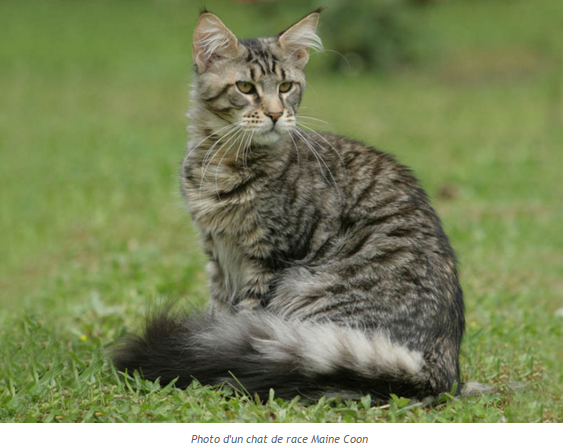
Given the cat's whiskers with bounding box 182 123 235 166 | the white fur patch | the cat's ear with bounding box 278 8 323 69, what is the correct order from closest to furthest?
the white fur patch
the cat's whiskers with bounding box 182 123 235 166
the cat's ear with bounding box 278 8 323 69

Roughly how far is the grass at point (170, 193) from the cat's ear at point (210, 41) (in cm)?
88

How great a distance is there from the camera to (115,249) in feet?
18.6

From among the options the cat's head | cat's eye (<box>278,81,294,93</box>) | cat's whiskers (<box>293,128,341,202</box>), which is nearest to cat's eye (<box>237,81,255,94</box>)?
the cat's head

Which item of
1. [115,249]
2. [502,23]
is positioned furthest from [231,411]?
[502,23]

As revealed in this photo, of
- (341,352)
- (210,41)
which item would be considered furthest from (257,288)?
(210,41)

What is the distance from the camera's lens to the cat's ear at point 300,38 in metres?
3.52

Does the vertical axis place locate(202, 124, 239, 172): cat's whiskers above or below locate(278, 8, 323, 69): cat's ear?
below

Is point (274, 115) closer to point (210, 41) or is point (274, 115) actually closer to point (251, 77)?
point (251, 77)

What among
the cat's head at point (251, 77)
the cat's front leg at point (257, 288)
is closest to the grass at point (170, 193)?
the cat's front leg at point (257, 288)

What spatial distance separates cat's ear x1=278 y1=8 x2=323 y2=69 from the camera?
352 cm

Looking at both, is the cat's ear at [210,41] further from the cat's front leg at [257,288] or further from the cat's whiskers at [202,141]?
the cat's front leg at [257,288]

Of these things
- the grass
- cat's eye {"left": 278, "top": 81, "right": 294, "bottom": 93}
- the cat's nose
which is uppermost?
cat's eye {"left": 278, "top": 81, "right": 294, "bottom": 93}

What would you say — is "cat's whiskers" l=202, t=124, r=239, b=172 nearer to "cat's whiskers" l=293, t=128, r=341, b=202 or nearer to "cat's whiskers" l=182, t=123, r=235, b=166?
"cat's whiskers" l=182, t=123, r=235, b=166

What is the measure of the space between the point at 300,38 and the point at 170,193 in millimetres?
2605
